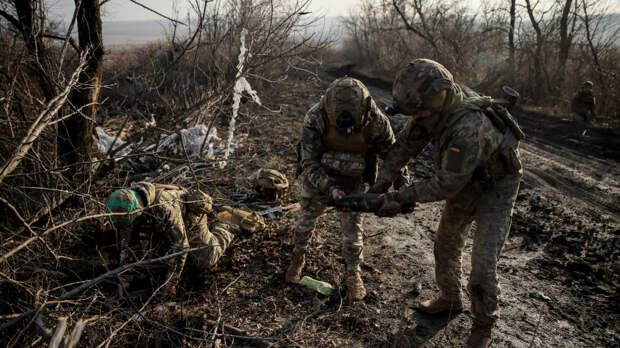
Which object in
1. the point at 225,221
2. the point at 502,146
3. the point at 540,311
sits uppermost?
the point at 502,146

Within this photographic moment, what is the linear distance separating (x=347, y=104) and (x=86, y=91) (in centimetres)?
297

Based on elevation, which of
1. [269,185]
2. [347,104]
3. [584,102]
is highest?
[584,102]

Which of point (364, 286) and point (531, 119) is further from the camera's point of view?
point (531, 119)

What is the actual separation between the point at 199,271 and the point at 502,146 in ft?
10.3

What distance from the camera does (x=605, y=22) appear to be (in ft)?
38.9

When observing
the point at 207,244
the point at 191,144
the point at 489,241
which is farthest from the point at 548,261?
the point at 191,144

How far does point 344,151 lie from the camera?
327cm

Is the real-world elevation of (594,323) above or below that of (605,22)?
below

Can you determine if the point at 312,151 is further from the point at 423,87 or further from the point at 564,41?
the point at 564,41

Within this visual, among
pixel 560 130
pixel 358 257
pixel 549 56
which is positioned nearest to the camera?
pixel 358 257

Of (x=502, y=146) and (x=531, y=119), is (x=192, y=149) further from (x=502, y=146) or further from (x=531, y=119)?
(x=531, y=119)

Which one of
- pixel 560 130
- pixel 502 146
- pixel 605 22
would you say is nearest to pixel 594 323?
pixel 502 146

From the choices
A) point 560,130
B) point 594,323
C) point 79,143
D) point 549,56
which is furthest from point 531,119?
point 79,143

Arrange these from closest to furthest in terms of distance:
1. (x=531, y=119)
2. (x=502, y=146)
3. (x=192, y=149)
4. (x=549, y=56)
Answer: (x=502, y=146)
(x=192, y=149)
(x=531, y=119)
(x=549, y=56)
